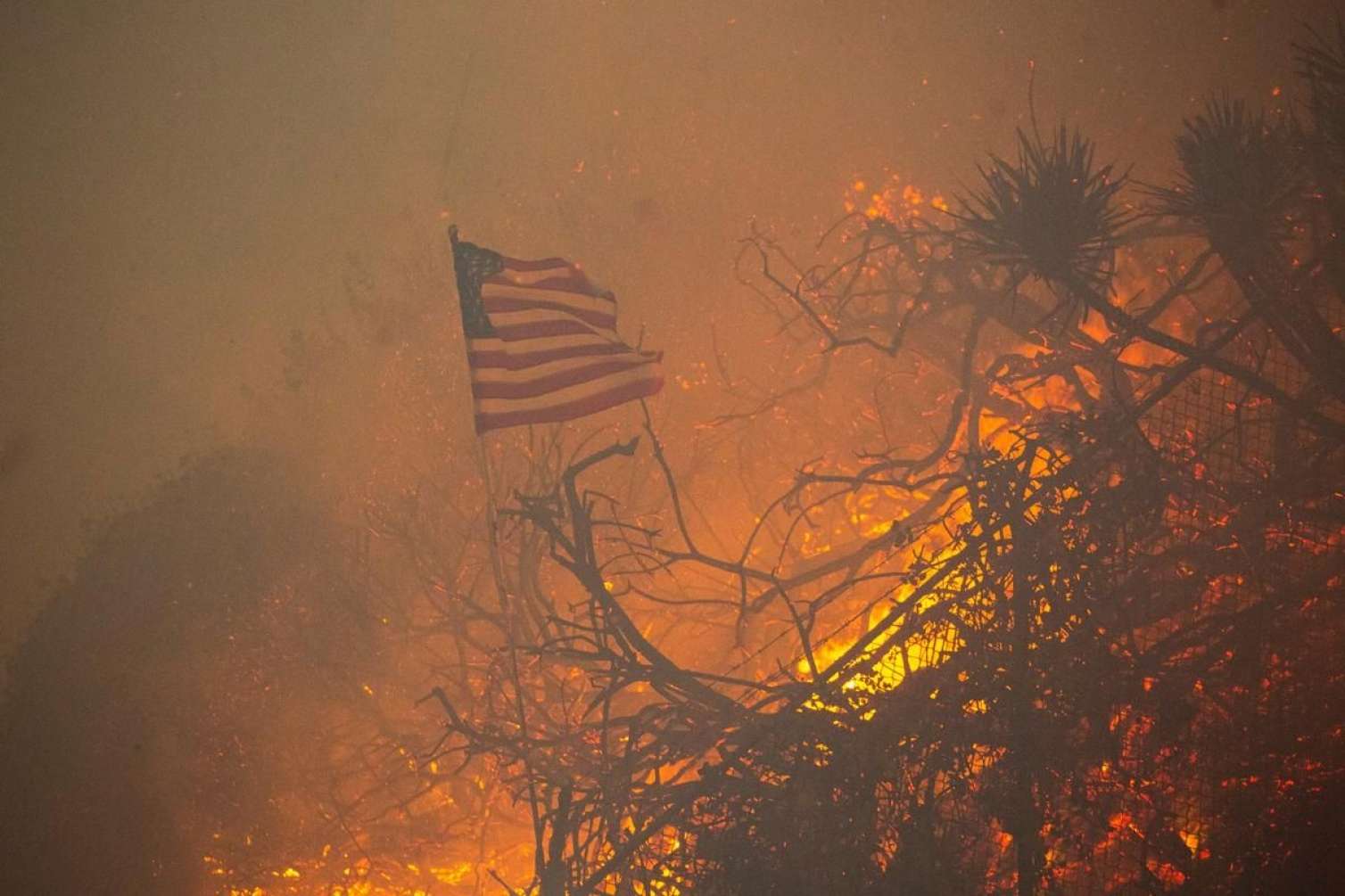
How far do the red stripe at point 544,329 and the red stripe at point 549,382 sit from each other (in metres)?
0.28

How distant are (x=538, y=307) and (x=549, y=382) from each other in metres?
0.57

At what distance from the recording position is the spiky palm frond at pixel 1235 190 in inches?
→ 256

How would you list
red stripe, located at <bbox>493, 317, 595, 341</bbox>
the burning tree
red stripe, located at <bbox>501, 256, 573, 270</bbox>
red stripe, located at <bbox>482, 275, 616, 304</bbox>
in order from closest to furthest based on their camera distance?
the burning tree < red stripe, located at <bbox>493, 317, 595, 341</bbox> < red stripe, located at <bbox>482, 275, 616, 304</bbox> < red stripe, located at <bbox>501, 256, 573, 270</bbox>

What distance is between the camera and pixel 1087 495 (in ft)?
17.9

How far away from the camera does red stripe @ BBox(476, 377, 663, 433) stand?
22.9ft

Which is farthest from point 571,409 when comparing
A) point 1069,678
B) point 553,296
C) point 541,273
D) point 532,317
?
point 1069,678

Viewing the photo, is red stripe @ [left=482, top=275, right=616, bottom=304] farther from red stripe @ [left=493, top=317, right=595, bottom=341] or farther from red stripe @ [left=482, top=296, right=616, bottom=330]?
red stripe @ [left=493, top=317, right=595, bottom=341]

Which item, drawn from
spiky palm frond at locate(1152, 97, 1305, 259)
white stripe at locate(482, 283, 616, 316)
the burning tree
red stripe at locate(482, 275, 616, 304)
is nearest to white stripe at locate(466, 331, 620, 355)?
white stripe at locate(482, 283, 616, 316)

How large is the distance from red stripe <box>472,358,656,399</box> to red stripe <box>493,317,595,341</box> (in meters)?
0.28

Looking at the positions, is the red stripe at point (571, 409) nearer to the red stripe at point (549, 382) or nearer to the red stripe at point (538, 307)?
the red stripe at point (549, 382)

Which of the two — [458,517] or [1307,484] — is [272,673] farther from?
[1307,484]

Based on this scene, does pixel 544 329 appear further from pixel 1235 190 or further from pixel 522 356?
pixel 1235 190

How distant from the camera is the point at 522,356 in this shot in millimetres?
7082

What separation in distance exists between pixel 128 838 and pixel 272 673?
6464mm
